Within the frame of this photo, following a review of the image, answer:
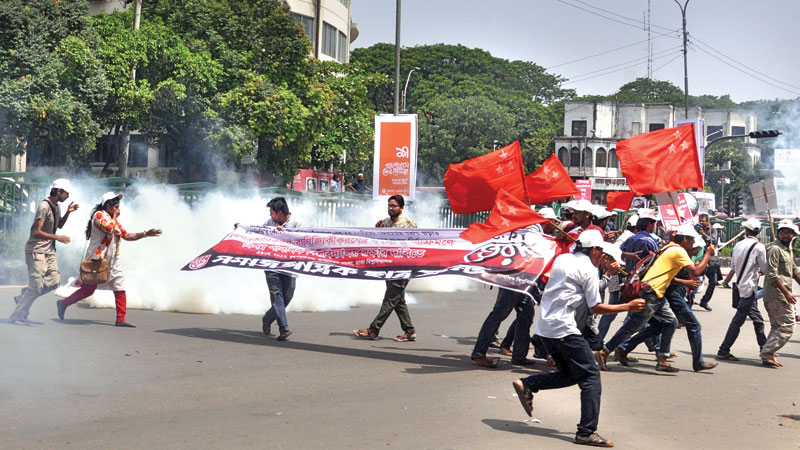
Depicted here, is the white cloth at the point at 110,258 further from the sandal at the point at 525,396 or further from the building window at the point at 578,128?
the building window at the point at 578,128

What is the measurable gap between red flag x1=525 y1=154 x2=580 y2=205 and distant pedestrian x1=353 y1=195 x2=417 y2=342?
151 cm

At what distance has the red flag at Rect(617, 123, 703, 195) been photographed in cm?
1099

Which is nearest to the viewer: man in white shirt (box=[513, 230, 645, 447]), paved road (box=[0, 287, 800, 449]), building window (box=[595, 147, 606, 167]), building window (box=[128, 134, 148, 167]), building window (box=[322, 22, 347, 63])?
paved road (box=[0, 287, 800, 449])

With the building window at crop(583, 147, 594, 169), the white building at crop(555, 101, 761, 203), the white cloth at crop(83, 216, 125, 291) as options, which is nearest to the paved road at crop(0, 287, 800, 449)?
the white cloth at crop(83, 216, 125, 291)

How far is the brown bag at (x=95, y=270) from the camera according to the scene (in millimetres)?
10484

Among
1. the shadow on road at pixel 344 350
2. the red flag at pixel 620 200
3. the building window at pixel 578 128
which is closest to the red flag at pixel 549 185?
the red flag at pixel 620 200

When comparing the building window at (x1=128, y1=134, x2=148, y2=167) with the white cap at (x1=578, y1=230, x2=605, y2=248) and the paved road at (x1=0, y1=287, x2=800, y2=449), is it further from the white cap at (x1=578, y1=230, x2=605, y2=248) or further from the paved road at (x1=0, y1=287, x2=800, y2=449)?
the white cap at (x1=578, y1=230, x2=605, y2=248)

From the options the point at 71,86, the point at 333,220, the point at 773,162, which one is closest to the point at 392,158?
the point at 333,220

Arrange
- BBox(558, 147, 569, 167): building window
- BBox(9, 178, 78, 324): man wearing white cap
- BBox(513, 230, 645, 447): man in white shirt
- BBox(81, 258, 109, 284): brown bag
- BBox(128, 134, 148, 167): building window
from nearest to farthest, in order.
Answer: BBox(513, 230, 645, 447): man in white shirt
BBox(9, 178, 78, 324): man wearing white cap
BBox(81, 258, 109, 284): brown bag
BBox(128, 134, 148, 167): building window
BBox(558, 147, 569, 167): building window

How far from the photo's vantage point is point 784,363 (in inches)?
416

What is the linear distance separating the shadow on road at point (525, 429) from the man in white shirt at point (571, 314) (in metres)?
0.13

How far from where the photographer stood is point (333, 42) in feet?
173

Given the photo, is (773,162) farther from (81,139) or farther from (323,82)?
(81,139)

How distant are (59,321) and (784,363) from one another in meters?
8.41
